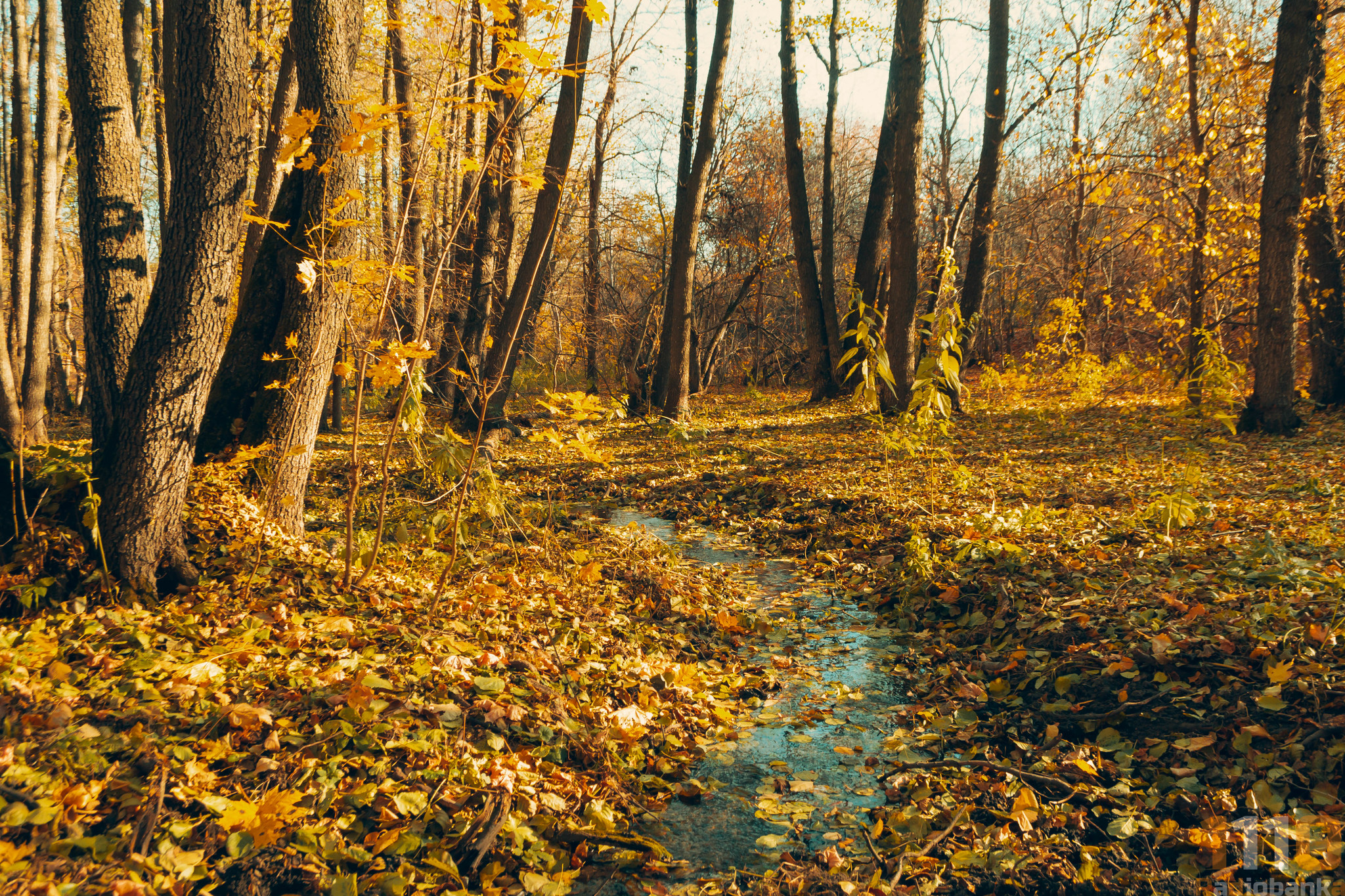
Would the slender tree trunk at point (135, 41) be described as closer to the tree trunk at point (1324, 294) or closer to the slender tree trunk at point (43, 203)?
the slender tree trunk at point (43, 203)

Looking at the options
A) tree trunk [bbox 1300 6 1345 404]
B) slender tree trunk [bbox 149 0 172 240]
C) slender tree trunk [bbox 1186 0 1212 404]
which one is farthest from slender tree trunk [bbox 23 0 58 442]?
tree trunk [bbox 1300 6 1345 404]

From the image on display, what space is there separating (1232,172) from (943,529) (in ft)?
40.9

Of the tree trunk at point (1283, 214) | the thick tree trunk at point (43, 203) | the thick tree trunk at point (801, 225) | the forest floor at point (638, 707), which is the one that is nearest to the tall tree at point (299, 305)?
the forest floor at point (638, 707)

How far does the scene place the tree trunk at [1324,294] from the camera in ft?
28.7

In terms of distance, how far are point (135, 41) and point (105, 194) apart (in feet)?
19.9

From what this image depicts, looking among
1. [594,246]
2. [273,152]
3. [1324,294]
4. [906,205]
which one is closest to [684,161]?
[594,246]

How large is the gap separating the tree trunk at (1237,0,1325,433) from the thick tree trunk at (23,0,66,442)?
1235cm

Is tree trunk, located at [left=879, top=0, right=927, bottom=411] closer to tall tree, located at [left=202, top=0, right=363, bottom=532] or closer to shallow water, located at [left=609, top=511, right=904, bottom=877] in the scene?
shallow water, located at [left=609, top=511, right=904, bottom=877]

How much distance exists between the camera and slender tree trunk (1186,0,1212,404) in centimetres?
862

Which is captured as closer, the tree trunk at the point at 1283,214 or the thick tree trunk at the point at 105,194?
the thick tree trunk at the point at 105,194

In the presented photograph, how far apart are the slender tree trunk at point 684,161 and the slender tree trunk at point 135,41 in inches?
275

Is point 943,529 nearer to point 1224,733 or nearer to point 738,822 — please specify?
point 1224,733

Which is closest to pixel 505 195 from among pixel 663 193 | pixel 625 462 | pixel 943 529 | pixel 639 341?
pixel 639 341

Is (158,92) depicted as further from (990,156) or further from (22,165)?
(990,156)
